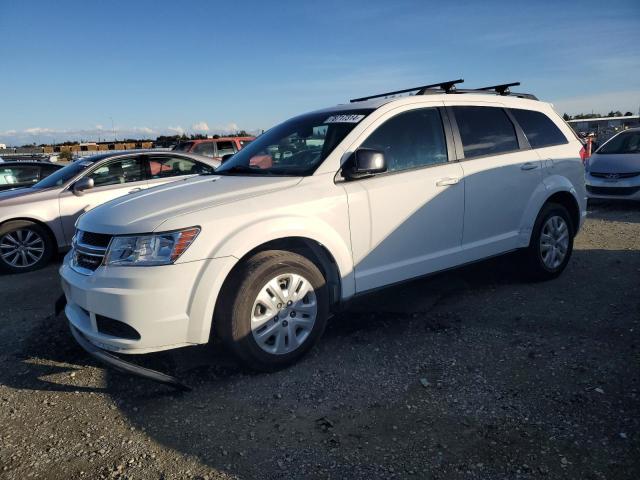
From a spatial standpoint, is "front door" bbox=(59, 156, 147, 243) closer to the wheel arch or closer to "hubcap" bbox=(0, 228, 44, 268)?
"hubcap" bbox=(0, 228, 44, 268)

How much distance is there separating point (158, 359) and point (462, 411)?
214 cm

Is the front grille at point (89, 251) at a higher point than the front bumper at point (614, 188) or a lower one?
higher

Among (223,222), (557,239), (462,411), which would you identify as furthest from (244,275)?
(557,239)

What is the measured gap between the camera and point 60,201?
6.96 metres

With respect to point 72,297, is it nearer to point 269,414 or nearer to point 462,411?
point 269,414

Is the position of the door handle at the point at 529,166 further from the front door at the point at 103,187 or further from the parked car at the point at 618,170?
the parked car at the point at 618,170

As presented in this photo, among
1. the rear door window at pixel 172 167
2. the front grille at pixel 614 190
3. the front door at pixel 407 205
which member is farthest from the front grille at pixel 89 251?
the front grille at pixel 614 190

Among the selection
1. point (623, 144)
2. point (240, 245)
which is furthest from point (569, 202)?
point (623, 144)

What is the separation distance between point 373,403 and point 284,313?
2.66 ft

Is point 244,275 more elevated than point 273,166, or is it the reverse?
point 273,166

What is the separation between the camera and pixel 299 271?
3.39m

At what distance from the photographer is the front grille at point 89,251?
319cm

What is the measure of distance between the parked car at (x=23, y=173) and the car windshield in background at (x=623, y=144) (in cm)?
1064

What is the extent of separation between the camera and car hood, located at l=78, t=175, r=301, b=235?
312 cm
